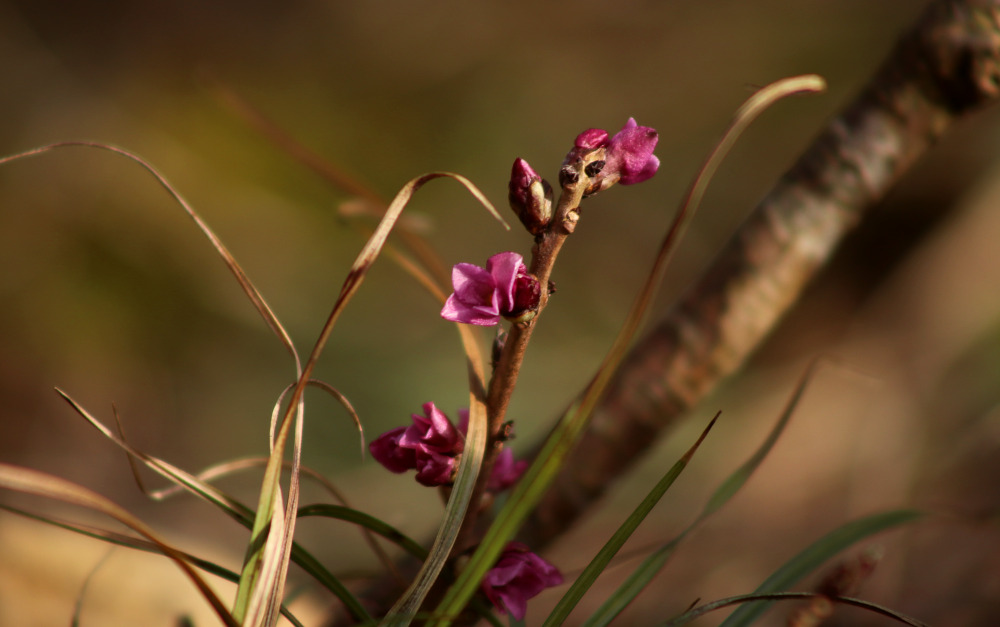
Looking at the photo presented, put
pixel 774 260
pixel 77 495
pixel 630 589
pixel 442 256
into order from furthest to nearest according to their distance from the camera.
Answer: pixel 442 256 < pixel 774 260 < pixel 630 589 < pixel 77 495

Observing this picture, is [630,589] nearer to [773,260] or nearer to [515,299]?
[515,299]

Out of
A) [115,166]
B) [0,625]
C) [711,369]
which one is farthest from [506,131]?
[0,625]

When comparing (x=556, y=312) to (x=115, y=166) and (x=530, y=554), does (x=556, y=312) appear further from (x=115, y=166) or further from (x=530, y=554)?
(x=530, y=554)

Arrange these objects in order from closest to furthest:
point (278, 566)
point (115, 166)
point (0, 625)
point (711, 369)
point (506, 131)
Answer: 1. point (278, 566)
2. point (0, 625)
3. point (711, 369)
4. point (115, 166)
5. point (506, 131)

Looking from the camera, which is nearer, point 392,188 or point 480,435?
point 480,435

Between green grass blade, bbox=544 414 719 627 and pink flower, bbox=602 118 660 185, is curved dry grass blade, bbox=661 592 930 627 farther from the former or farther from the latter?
pink flower, bbox=602 118 660 185

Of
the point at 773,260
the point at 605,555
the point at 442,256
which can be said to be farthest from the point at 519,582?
the point at 442,256
